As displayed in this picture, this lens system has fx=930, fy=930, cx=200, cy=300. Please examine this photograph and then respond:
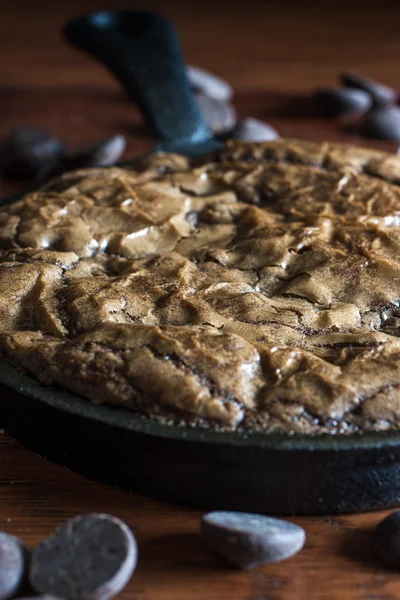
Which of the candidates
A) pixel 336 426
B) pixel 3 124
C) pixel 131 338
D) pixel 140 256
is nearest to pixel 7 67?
pixel 3 124

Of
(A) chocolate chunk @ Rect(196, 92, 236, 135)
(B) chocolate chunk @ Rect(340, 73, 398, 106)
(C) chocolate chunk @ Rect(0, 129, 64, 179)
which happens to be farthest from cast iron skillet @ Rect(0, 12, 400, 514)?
(B) chocolate chunk @ Rect(340, 73, 398, 106)

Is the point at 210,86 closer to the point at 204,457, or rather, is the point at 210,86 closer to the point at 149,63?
the point at 149,63

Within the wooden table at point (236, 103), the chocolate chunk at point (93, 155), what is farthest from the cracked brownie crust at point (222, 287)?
the chocolate chunk at point (93, 155)

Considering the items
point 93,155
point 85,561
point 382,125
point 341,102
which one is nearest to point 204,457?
point 85,561

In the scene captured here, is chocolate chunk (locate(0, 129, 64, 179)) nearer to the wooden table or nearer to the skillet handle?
the wooden table

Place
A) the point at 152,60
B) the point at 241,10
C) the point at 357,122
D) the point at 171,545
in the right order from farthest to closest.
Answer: the point at 241,10, the point at 357,122, the point at 152,60, the point at 171,545

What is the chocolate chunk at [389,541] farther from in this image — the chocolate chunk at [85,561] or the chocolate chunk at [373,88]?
the chocolate chunk at [373,88]

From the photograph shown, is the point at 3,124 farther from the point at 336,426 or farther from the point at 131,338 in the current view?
the point at 336,426
